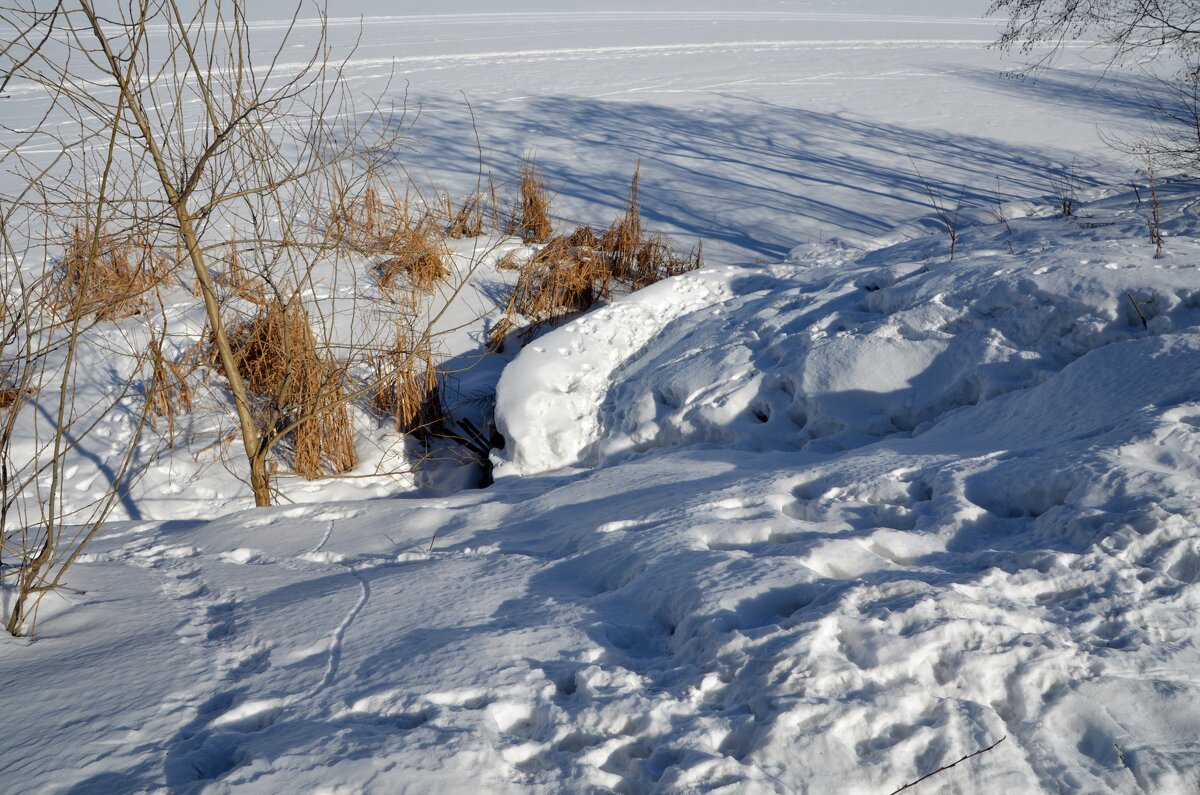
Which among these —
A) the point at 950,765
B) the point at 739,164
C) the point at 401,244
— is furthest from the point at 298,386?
the point at 739,164

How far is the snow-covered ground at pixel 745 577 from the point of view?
142cm

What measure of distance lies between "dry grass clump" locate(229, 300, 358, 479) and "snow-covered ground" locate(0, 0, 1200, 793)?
470mm

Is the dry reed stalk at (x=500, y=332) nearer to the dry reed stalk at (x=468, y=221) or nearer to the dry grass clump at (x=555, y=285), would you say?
the dry grass clump at (x=555, y=285)

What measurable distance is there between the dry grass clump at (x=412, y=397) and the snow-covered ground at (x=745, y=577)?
0.65 meters

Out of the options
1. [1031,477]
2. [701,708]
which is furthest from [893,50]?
[701,708]

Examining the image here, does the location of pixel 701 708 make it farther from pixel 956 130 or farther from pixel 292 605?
pixel 956 130

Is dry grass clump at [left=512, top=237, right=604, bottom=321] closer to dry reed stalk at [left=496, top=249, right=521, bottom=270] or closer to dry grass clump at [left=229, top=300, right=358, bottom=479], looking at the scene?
dry reed stalk at [left=496, top=249, right=521, bottom=270]

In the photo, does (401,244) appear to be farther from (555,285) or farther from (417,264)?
(555,285)

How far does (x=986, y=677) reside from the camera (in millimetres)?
1505

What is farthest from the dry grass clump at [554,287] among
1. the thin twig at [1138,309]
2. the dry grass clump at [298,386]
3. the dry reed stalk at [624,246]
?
the thin twig at [1138,309]

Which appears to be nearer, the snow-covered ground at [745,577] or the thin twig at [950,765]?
the thin twig at [950,765]

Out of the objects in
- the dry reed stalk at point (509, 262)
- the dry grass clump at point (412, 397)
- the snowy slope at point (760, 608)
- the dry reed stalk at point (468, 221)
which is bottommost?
the dry grass clump at point (412, 397)

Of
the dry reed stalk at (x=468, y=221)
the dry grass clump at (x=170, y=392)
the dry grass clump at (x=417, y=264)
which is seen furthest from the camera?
the dry reed stalk at (x=468, y=221)

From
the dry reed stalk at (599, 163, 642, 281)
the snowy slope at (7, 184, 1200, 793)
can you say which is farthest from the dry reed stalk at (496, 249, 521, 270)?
the snowy slope at (7, 184, 1200, 793)
